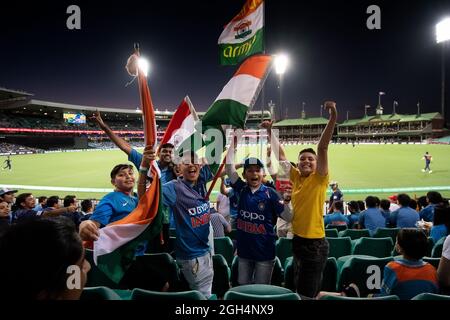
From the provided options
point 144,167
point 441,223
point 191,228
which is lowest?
point 441,223

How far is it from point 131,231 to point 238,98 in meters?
2.94

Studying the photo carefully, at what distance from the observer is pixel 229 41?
6441 mm

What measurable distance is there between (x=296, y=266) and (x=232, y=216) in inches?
150

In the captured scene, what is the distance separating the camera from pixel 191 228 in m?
3.60

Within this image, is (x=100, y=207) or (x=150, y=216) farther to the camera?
(x=100, y=207)

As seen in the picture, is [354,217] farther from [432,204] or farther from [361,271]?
[361,271]

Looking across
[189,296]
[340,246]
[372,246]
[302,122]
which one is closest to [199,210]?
[189,296]

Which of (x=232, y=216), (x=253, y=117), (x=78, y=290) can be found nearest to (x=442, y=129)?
(x=253, y=117)

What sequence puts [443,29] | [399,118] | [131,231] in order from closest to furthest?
[131,231], [443,29], [399,118]

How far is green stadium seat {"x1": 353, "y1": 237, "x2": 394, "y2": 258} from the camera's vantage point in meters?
4.93

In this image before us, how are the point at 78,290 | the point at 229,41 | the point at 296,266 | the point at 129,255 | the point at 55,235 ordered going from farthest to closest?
the point at 229,41
the point at 296,266
the point at 129,255
the point at 78,290
the point at 55,235

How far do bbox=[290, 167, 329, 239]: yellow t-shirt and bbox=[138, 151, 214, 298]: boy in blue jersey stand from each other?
1.21m
